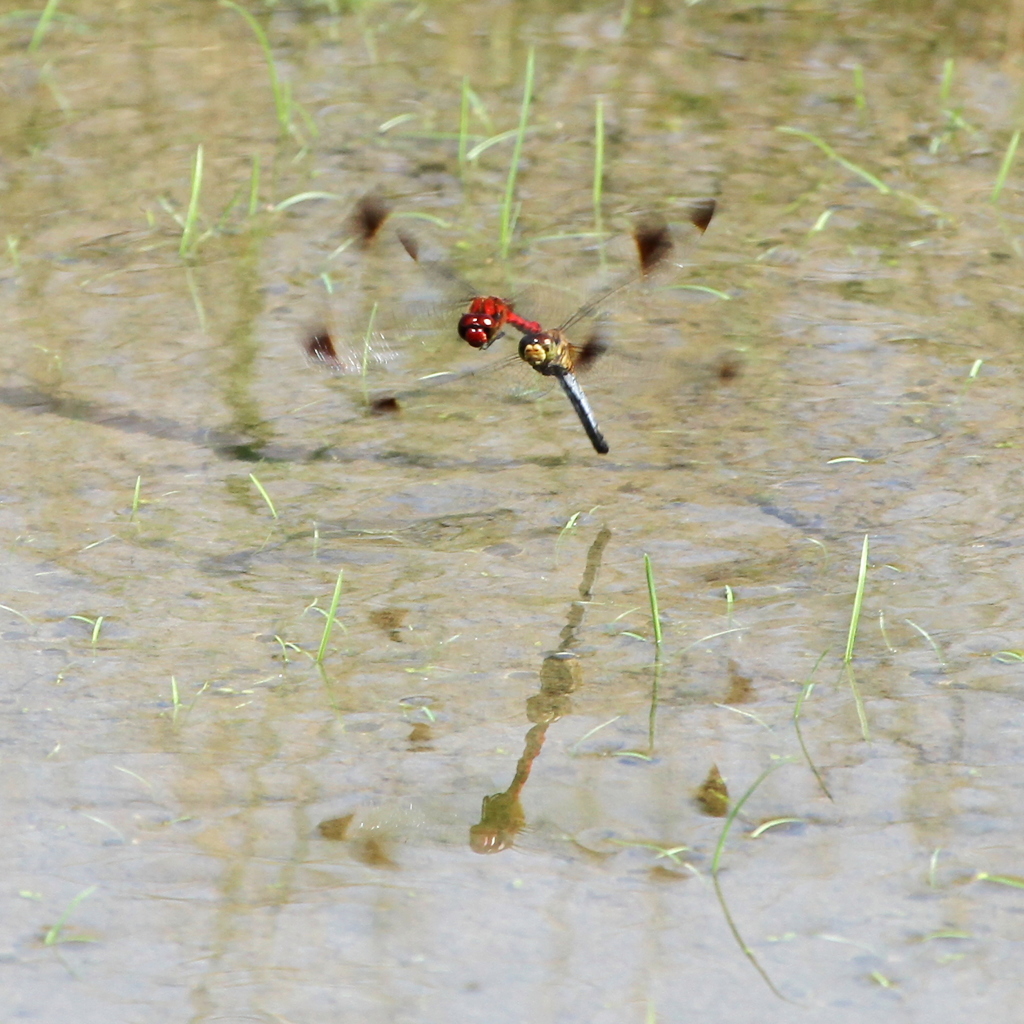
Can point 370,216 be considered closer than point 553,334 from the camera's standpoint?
No

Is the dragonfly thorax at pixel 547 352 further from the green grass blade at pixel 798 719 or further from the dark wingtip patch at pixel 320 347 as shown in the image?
the green grass blade at pixel 798 719

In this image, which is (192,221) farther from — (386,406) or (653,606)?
(653,606)

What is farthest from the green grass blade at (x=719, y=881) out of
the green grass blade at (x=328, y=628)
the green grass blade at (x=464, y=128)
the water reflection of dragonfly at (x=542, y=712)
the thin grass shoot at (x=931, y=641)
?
the green grass blade at (x=464, y=128)

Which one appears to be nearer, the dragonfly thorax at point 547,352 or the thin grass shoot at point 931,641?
the thin grass shoot at point 931,641

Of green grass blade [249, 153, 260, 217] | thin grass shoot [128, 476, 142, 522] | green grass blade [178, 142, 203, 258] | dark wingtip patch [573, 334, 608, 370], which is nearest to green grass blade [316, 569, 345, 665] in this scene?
thin grass shoot [128, 476, 142, 522]

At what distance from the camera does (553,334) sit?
382 cm

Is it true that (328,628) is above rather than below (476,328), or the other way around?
below

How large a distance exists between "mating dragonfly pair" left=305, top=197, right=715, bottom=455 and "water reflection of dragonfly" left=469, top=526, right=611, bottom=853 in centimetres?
46

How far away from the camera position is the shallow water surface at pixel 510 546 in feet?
7.72

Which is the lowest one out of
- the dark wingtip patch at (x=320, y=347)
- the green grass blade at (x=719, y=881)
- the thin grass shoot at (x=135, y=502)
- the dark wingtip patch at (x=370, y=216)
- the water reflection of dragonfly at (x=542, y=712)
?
the thin grass shoot at (x=135, y=502)

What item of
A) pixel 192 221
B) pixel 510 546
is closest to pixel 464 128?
pixel 192 221

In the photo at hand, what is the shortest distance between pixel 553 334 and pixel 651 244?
319mm

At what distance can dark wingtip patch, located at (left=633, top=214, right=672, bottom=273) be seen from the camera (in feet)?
12.4

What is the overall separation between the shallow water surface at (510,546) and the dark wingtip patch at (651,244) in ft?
0.23
